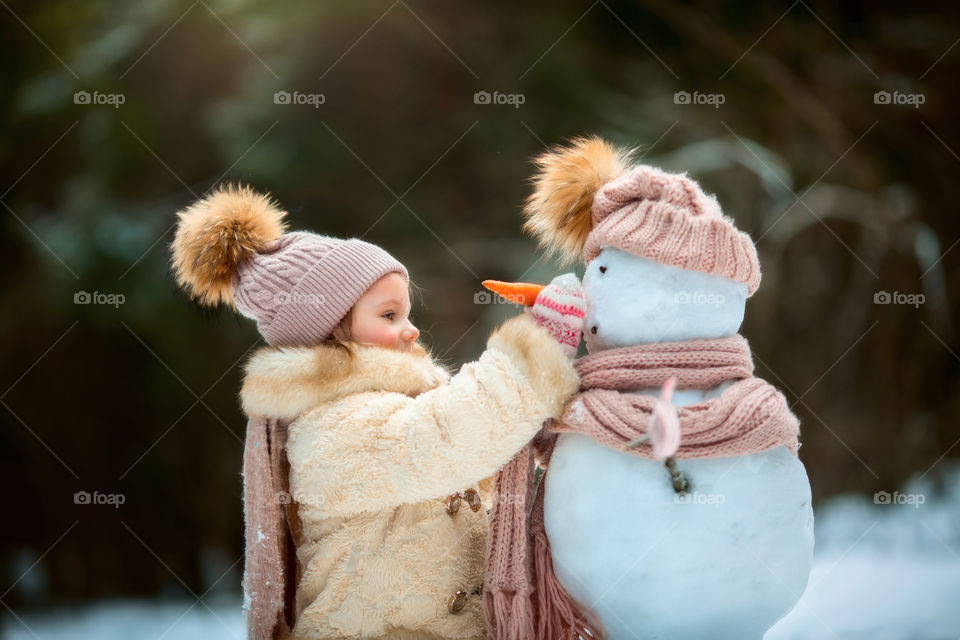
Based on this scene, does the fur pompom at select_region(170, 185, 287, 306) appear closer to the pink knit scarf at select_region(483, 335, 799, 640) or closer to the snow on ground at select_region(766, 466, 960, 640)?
the pink knit scarf at select_region(483, 335, 799, 640)

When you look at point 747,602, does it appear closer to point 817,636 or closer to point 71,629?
point 817,636

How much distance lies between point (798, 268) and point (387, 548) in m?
2.91

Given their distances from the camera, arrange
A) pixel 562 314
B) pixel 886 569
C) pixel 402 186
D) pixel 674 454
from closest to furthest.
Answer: pixel 674 454 → pixel 562 314 → pixel 886 569 → pixel 402 186

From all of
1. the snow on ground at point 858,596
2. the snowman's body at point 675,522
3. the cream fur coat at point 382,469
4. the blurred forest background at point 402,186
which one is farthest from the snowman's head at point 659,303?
the blurred forest background at point 402,186

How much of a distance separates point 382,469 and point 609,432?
35 centimetres

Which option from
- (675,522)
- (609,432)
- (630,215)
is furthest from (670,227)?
(675,522)

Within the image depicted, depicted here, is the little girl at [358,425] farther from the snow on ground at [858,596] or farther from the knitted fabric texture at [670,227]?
the snow on ground at [858,596]

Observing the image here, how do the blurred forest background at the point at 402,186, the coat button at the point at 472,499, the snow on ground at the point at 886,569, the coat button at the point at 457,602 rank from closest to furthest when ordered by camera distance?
1. the coat button at the point at 457,602
2. the coat button at the point at 472,499
3. the snow on ground at the point at 886,569
4. the blurred forest background at the point at 402,186

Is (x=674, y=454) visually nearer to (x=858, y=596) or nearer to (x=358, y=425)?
(x=358, y=425)

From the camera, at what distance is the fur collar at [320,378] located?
1.43m

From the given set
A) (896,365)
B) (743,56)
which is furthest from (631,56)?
(896,365)

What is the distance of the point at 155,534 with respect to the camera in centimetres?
326

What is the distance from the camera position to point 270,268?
60.9 inches

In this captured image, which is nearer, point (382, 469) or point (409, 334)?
point (382, 469)
